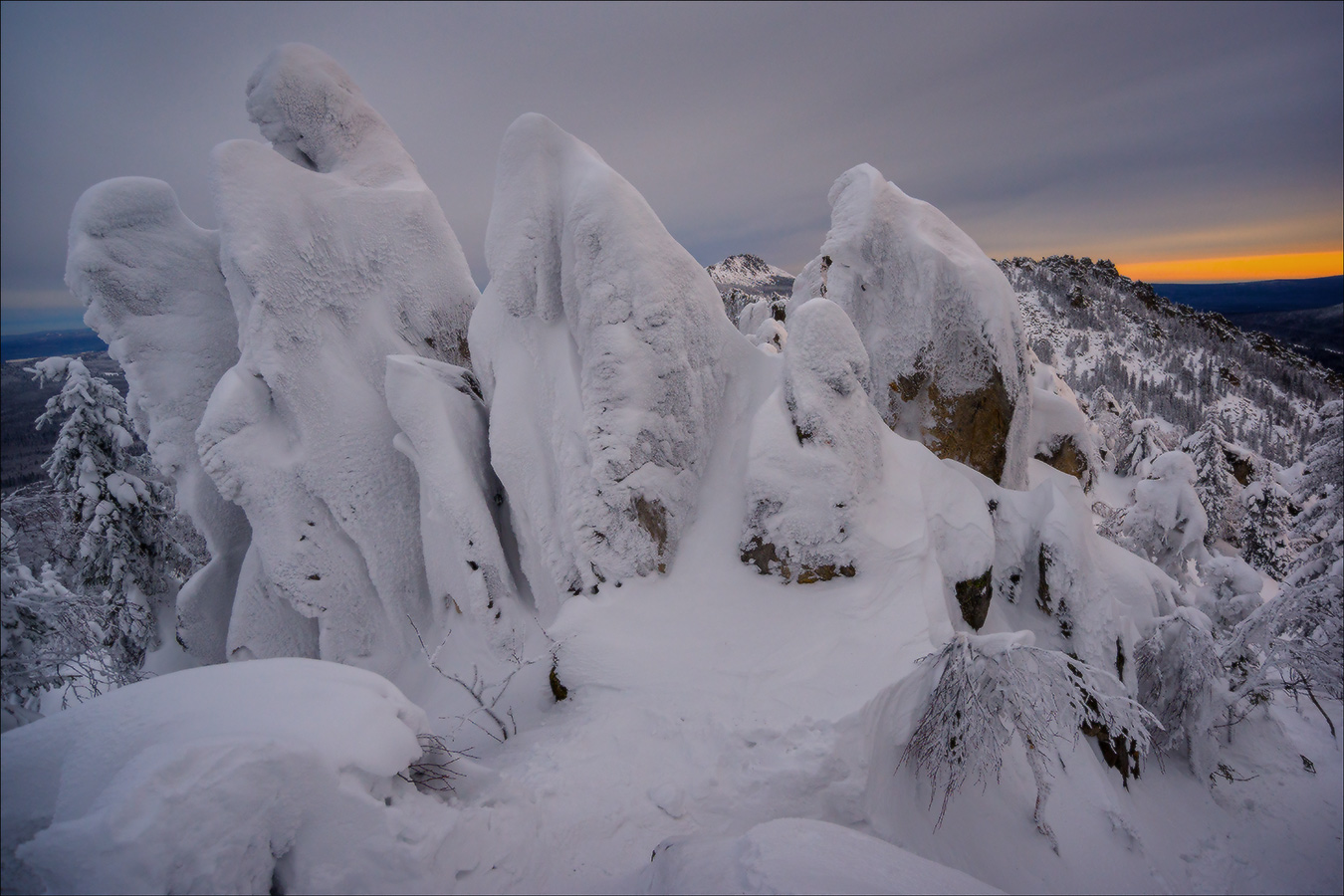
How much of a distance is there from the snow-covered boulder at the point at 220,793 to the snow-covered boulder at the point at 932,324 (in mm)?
11978

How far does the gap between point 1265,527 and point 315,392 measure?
3673 centimetres

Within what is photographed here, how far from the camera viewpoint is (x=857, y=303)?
12617 millimetres

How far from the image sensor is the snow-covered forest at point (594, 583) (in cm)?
470

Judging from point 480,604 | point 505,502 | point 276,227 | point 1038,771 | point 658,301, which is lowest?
point 1038,771

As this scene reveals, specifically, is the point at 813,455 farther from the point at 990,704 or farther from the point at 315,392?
the point at 315,392

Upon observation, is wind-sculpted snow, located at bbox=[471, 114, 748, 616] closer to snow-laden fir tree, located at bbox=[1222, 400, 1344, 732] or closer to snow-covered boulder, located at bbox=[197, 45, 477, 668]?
snow-covered boulder, located at bbox=[197, 45, 477, 668]

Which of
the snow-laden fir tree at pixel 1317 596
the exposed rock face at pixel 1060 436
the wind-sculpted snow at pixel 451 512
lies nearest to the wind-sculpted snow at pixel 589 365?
the wind-sculpted snow at pixel 451 512

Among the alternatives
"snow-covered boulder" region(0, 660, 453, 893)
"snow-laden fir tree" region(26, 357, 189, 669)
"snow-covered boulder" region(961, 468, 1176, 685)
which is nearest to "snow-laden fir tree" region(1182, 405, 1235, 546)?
"snow-covered boulder" region(961, 468, 1176, 685)

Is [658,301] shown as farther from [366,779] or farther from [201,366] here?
[201,366]

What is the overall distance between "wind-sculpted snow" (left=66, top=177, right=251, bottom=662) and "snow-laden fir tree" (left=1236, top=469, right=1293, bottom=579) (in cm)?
3660

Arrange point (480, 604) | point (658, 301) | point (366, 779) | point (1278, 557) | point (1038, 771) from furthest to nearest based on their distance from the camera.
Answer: point (1278, 557)
point (480, 604)
point (658, 301)
point (1038, 771)
point (366, 779)

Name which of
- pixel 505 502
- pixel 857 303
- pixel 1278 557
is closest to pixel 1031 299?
pixel 1278 557

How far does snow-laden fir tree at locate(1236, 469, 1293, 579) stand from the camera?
21531 mm

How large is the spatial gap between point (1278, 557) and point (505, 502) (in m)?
34.0
